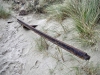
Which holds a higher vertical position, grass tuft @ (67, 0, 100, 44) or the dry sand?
grass tuft @ (67, 0, 100, 44)

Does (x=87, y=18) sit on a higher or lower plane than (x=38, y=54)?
higher

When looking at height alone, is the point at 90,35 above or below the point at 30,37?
above

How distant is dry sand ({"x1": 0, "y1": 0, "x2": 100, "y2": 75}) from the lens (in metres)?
2.17

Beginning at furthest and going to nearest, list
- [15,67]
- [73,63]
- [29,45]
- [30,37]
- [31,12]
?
[31,12] < [30,37] < [29,45] < [15,67] < [73,63]

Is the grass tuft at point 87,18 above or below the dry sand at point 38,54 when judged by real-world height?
above

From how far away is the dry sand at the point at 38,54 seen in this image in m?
2.17

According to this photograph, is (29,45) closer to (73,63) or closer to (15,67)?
(15,67)

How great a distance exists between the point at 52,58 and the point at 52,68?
0.22 m

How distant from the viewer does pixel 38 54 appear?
2.66 m

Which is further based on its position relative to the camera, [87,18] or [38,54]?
[38,54]

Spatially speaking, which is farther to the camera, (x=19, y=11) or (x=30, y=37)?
(x=19, y=11)

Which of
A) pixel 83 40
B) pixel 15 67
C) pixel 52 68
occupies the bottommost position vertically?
pixel 15 67

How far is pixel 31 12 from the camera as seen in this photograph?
14.7 feet

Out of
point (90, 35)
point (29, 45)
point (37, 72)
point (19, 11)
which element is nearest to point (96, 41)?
point (90, 35)
